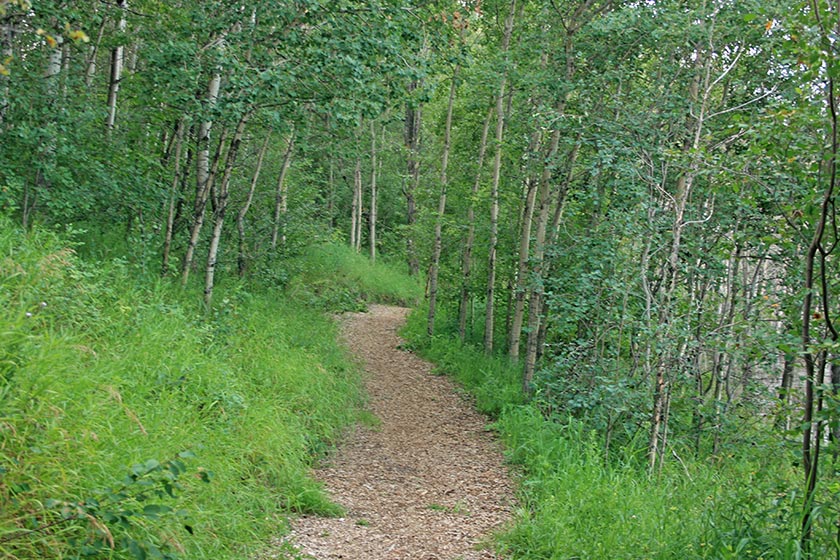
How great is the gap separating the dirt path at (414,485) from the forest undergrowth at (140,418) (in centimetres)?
35

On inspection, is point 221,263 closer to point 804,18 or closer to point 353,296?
point 353,296

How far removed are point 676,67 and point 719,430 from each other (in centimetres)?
437

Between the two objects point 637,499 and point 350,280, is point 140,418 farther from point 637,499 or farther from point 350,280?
point 350,280

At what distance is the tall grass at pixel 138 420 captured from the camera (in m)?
3.30

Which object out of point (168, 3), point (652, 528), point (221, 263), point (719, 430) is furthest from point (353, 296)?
point (652, 528)

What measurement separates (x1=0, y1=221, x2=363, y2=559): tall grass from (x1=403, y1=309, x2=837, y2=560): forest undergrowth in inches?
81.5

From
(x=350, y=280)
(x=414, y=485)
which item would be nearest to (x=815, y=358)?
(x=414, y=485)

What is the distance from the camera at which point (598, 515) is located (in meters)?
5.36

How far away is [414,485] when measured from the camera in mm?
6848

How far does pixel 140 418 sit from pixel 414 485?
3179 mm

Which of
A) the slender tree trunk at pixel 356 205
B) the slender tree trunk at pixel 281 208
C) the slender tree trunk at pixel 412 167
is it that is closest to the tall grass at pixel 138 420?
the slender tree trunk at pixel 281 208

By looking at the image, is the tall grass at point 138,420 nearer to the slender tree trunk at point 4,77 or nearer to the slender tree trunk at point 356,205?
the slender tree trunk at point 4,77

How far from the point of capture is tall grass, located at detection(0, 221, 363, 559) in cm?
330

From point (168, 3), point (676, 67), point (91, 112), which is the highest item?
point (168, 3)
